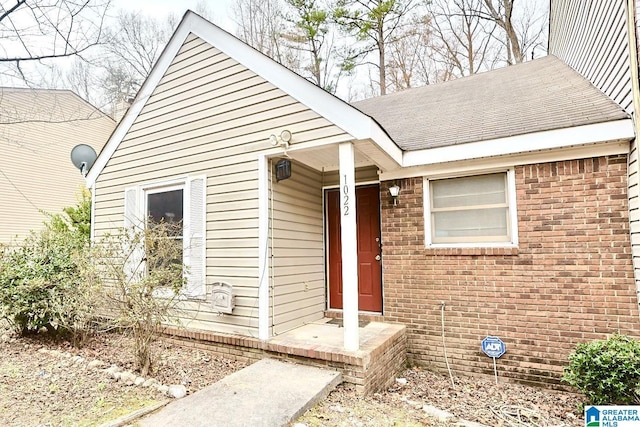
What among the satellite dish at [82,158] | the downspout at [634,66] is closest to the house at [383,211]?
the downspout at [634,66]

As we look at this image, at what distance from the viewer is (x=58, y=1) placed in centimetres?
494

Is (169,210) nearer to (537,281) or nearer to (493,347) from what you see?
(493,347)

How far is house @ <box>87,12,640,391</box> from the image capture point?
4.19 metres

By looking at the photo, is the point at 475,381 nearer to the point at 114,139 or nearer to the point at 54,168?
the point at 114,139

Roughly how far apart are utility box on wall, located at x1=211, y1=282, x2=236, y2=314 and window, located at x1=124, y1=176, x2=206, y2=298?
13.4 inches

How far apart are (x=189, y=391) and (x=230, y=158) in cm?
293

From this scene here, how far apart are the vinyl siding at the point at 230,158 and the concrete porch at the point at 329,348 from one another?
0.57 ft

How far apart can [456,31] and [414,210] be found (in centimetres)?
1218

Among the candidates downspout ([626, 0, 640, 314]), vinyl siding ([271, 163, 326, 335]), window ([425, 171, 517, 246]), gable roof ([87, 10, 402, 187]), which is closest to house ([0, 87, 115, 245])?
gable roof ([87, 10, 402, 187])

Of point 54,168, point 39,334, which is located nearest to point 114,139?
point 39,334

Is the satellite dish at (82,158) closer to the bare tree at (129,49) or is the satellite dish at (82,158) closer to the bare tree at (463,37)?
the bare tree at (129,49)

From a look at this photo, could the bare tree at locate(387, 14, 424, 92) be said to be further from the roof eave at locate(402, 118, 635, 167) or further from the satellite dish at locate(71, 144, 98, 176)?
the satellite dish at locate(71, 144, 98, 176)
